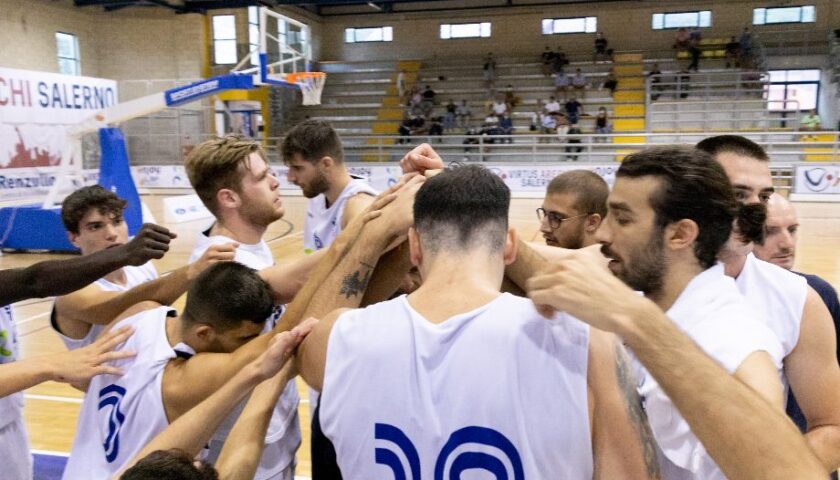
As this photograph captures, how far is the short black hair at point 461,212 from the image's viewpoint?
4.99ft

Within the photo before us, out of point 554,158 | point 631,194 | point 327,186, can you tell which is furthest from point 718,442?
point 554,158

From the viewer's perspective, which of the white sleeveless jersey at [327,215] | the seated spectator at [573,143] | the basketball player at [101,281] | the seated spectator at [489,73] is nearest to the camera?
the basketball player at [101,281]

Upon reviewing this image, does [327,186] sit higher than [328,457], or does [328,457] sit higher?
[327,186]

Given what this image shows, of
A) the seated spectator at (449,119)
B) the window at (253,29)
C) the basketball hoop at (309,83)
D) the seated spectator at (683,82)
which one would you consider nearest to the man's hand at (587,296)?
the basketball hoop at (309,83)

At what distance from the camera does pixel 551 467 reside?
137 cm

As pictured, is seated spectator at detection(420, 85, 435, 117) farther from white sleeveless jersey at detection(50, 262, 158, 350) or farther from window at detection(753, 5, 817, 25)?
white sleeveless jersey at detection(50, 262, 158, 350)

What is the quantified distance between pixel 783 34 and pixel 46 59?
83.0ft

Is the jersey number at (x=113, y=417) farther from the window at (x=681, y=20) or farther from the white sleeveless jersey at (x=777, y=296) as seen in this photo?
the window at (x=681, y=20)

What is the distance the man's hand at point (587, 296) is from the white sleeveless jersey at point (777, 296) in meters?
0.91

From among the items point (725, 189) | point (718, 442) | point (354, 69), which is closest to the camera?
point (718, 442)

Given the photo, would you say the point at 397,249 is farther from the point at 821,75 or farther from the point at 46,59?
the point at 821,75

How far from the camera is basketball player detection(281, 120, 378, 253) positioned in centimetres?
422

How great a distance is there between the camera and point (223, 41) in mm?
24188

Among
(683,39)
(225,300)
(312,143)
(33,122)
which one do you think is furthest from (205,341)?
(683,39)
